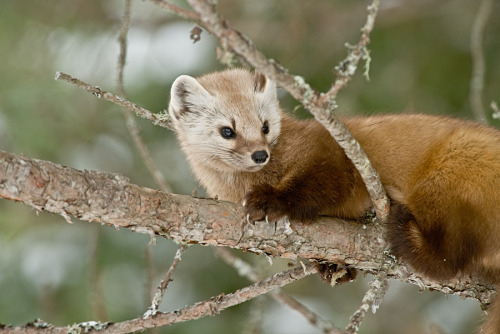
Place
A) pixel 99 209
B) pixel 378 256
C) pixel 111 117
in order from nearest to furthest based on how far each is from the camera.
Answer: pixel 99 209
pixel 378 256
pixel 111 117

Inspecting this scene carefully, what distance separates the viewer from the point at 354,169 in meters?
5.09

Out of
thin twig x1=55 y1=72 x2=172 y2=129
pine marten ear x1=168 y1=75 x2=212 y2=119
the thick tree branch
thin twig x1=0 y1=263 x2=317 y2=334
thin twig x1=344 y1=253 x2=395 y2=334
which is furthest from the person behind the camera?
pine marten ear x1=168 y1=75 x2=212 y2=119

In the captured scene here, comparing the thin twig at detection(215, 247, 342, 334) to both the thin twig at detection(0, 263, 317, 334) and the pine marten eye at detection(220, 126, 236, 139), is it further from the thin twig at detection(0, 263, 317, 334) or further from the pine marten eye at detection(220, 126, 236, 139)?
the pine marten eye at detection(220, 126, 236, 139)

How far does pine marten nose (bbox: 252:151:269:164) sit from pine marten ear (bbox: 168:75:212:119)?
0.95 m

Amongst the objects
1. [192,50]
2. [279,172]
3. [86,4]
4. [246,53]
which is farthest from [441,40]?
[246,53]

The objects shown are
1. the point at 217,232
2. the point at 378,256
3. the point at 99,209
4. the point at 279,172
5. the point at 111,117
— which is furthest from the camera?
the point at 111,117

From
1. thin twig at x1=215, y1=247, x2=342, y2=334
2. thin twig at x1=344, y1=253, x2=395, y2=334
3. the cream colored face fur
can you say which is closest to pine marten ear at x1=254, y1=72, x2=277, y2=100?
the cream colored face fur

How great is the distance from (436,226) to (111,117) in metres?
5.01

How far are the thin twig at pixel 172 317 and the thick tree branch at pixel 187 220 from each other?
0.23 m

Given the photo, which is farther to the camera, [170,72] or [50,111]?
[170,72]

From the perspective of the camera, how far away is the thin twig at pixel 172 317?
3.99 m

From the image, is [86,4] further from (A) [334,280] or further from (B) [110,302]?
(A) [334,280]

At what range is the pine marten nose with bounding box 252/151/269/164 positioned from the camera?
502cm

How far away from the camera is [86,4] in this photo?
26.1ft
